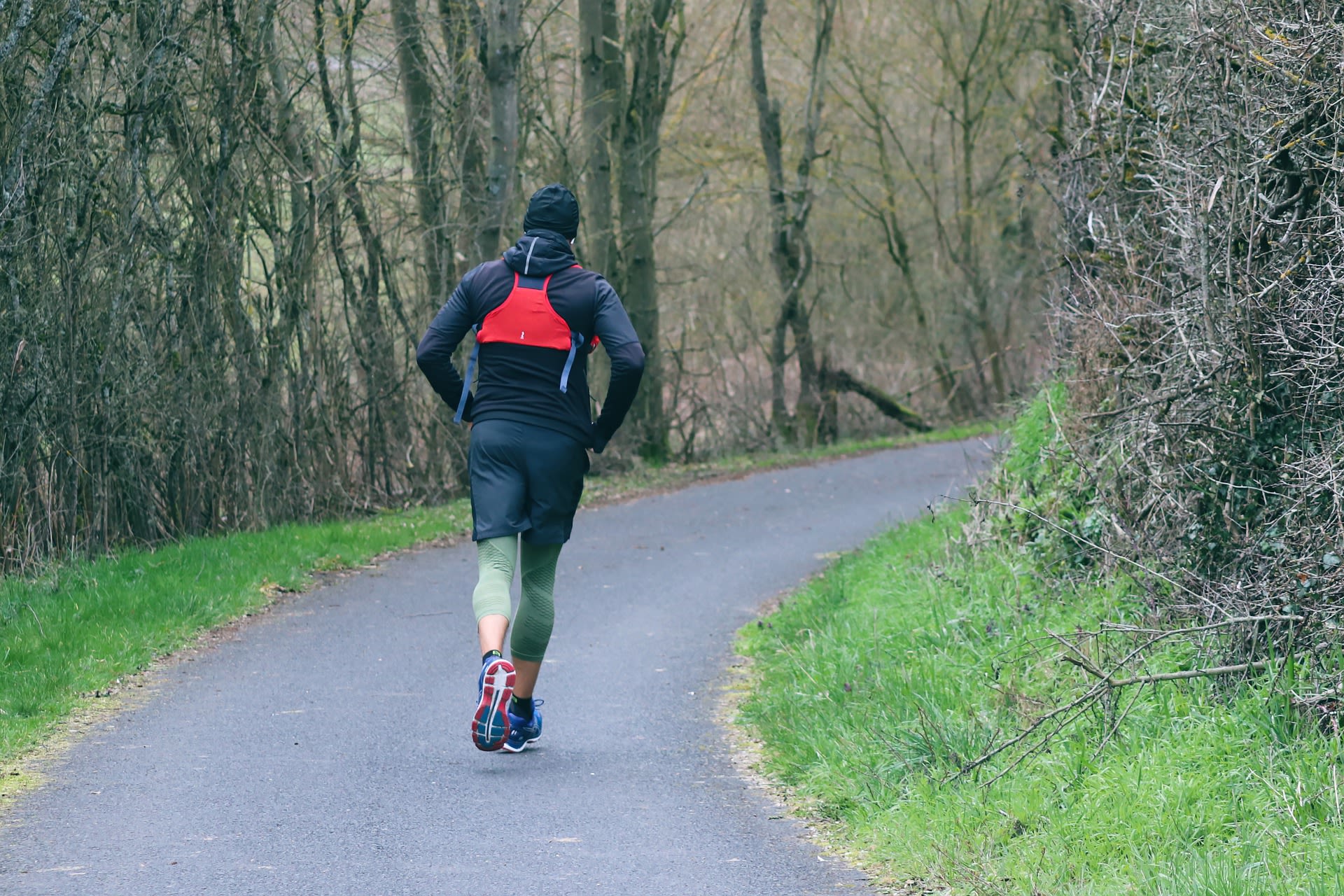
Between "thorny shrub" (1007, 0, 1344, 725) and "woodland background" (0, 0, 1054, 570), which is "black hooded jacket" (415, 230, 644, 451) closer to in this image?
"thorny shrub" (1007, 0, 1344, 725)

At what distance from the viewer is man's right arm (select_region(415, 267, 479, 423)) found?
A: 5941 mm

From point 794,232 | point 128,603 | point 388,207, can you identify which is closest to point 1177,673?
point 128,603

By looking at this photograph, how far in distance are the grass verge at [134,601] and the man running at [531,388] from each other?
2.04 metres

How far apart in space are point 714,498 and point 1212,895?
43.4ft

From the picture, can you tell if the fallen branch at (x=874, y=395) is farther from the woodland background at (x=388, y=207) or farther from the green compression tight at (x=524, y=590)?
the green compression tight at (x=524, y=590)

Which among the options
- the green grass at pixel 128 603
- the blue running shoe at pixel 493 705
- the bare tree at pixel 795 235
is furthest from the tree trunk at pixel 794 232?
the blue running shoe at pixel 493 705

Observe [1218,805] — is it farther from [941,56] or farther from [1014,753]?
[941,56]

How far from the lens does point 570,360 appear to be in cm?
589

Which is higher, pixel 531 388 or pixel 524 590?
pixel 531 388

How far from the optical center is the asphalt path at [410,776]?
455 cm

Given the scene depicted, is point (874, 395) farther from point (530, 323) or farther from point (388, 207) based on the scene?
point (530, 323)

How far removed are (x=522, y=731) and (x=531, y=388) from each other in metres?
1.46

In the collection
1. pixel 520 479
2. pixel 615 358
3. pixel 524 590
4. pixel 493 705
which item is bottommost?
pixel 493 705

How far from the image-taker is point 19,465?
32.8ft
